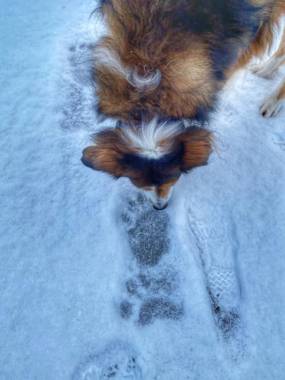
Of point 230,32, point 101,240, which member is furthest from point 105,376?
point 230,32

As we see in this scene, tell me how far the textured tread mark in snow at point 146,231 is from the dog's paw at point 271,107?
131 cm

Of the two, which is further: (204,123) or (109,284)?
(109,284)

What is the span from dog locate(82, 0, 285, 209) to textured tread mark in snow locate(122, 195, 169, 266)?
Answer: 1.89 ft

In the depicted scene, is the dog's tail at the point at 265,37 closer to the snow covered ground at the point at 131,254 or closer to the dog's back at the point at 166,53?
the dog's back at the point at 166,53

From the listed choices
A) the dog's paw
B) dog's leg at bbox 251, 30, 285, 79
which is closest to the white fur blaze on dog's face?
the dog's paw

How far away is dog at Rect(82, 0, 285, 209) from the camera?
1891 millimetres

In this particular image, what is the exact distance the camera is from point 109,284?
249 cm

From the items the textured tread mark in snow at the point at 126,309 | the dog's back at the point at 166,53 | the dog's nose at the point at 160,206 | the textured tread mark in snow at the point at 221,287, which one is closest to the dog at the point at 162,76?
the dog's back at the point at 166,53

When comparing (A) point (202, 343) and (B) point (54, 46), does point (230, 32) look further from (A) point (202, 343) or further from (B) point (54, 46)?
(A) point (202, 343)

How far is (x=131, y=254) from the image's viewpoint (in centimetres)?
254

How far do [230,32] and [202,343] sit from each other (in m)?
2.16

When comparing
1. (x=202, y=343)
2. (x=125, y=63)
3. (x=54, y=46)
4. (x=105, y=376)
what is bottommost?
(x=105, y=376)

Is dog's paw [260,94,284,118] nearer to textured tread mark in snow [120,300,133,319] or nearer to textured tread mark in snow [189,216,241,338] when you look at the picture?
textured tread mark in snow [189,216,241,338]

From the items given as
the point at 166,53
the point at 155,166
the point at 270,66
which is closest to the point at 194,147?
the point at 155,166
